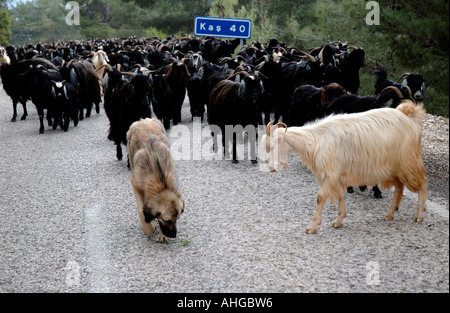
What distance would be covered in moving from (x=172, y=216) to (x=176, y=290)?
92 centimetres

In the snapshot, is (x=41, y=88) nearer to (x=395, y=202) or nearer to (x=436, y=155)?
(x=436, y=155)

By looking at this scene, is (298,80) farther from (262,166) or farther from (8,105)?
(8,105)

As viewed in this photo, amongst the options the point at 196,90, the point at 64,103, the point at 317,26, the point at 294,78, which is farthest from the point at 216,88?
the point at 317,26

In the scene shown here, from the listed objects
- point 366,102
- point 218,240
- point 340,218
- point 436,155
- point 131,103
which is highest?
point 366,102

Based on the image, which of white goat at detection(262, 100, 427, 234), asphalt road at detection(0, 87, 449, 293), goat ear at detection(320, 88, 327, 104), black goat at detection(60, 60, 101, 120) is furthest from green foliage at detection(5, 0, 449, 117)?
black goat at detection(60, 60, 101, 120)

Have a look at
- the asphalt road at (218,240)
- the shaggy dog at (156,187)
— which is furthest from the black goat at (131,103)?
the shaggy dog at (156,187)

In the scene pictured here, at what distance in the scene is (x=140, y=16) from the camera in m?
45.7

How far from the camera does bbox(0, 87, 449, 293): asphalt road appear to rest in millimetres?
4711

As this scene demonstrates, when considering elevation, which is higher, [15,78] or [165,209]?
[15,78]

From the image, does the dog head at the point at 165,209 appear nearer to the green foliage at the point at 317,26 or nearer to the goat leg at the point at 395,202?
the goat leg at the point at 395,202

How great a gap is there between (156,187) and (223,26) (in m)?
10.6

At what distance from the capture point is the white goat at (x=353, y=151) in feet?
18.4

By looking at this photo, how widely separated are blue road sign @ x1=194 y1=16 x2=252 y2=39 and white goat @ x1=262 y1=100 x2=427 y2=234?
9883 millimetres

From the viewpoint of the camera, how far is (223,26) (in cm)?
1502
